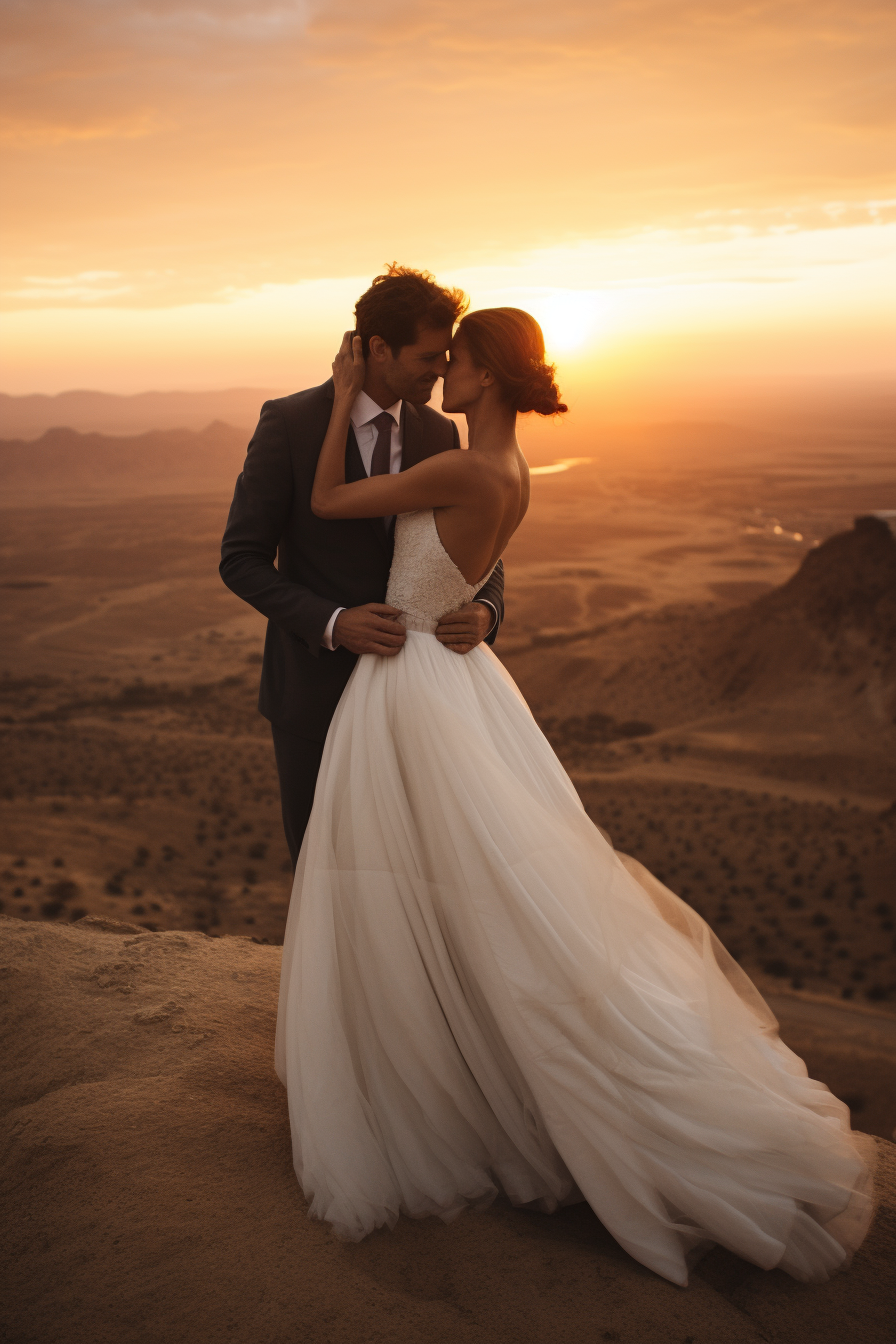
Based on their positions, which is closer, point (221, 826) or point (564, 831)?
point (564, 831)

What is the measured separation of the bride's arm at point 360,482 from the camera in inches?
115

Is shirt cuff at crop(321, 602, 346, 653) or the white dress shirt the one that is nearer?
shirt cuff at crop(321, 602, 346, 653)

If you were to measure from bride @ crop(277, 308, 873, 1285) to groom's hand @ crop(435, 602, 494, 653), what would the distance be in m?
0.05

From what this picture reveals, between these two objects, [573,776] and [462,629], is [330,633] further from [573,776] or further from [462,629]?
[573,776]

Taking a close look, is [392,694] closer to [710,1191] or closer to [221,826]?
[710,1191]

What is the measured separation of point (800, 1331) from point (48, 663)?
123ft

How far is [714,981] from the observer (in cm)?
298

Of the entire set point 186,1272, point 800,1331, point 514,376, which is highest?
point 514,376

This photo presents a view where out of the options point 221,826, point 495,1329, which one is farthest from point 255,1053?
point 221,826

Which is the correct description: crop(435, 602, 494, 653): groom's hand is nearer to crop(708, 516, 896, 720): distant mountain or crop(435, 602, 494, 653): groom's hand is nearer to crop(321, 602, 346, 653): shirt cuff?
crop(321, 602, 346, 653): shirt cuff

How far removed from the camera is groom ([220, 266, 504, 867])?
9.96 ft

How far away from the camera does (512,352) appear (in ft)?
9.69

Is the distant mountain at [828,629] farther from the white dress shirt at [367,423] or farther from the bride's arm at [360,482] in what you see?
the bride's arm at [360,482]

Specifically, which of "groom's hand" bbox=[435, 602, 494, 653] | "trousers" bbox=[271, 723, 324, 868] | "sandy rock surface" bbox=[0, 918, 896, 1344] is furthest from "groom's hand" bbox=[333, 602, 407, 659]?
"sandy rock surface" bbox=[0, 918, 896, 1344]
